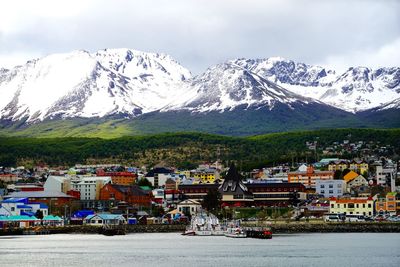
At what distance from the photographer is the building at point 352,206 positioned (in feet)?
384

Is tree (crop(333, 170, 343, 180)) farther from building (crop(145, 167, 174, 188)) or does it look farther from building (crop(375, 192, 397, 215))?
building (crop(145, 167, 174, 188))

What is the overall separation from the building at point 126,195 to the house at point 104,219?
1643 centimetres

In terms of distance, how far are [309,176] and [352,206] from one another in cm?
2892

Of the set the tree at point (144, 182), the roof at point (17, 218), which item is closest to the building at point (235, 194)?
the roof at point (17, 218)

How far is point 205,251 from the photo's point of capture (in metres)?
73.3

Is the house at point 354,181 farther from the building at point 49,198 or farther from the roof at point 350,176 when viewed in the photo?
the building at point 49,198

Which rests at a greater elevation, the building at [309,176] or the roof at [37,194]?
the building at [309,176]

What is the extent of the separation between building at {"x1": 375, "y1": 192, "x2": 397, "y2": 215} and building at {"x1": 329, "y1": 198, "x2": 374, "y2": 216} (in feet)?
4.49

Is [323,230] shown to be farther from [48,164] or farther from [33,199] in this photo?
[48,164]

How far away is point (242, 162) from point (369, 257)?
113m

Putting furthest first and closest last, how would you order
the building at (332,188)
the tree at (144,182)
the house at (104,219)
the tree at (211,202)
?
the tree at (144,182), the building at (332,188), the tree at (211,202), the house at (104,219)

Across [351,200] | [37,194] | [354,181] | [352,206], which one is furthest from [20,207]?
[354,181]

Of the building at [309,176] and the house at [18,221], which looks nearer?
the house at [18,221]

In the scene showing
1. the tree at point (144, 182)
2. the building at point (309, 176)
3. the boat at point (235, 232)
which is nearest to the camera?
the boat at point (235, 232)
